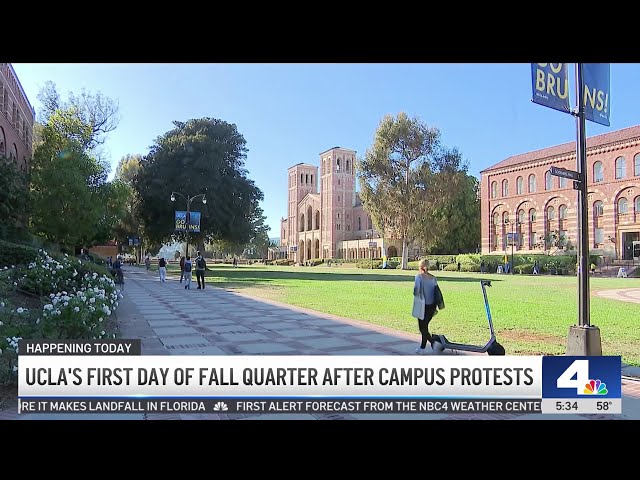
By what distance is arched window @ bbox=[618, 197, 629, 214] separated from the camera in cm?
3444

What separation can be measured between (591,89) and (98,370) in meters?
5.47

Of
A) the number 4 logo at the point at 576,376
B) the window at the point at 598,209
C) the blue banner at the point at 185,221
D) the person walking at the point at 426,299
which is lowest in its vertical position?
the number 4 logo at the point at 576,376

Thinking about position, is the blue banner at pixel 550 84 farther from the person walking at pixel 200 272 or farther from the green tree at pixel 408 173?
the person walking at pixel 200 272

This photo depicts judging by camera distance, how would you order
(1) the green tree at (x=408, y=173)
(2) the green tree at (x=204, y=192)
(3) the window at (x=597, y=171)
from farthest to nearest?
(2) the green tree at (x=204, y=192)
(3) the window at (x=597, y=171)
(1) the green tree at (x=408, y=173)

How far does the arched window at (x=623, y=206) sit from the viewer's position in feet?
113

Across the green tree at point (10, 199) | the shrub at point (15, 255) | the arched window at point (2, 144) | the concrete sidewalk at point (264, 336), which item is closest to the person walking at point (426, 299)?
the concrete sidewalk at point (264, 336)

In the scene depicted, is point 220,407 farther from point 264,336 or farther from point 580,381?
point 264,336

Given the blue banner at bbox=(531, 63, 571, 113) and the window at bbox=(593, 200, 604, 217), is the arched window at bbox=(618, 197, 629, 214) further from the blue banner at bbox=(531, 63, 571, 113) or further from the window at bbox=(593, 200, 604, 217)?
the blue banner at bbox=(531, 63, 571, 113)

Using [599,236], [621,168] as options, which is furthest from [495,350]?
[599,236]

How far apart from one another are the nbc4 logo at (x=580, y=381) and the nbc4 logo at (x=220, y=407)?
260 cm
